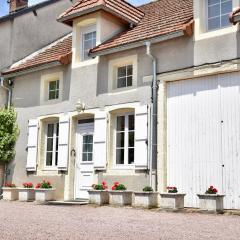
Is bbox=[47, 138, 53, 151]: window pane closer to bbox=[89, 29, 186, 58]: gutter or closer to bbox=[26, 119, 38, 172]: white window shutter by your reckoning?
bbox=[26, 119, 38, 172]: white window shutter

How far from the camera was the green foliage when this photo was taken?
15.1 metres

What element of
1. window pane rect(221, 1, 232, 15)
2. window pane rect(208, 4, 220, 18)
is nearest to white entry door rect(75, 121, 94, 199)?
window pane rect(208, 4, 220, 18)

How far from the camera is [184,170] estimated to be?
436 inches

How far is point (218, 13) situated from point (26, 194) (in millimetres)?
7819

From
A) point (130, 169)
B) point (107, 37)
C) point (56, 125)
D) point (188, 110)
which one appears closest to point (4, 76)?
point (56, 125)

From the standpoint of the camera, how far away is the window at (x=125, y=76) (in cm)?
1284

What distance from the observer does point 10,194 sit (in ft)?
45.9

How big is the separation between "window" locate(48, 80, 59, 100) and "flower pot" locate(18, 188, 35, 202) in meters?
3.26

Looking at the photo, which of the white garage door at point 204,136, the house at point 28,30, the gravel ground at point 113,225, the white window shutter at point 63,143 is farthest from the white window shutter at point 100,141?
the house at point 28,30

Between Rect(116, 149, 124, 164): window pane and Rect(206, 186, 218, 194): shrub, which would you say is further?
Rect(116, 149, 124, 164): window pane

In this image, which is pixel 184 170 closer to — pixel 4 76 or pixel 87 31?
pixel 87 31

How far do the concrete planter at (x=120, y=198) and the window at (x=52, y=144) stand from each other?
11.3ft

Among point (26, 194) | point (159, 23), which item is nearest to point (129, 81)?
point (159, 23)

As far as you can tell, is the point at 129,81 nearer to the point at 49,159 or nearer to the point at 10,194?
the point at 49,159
